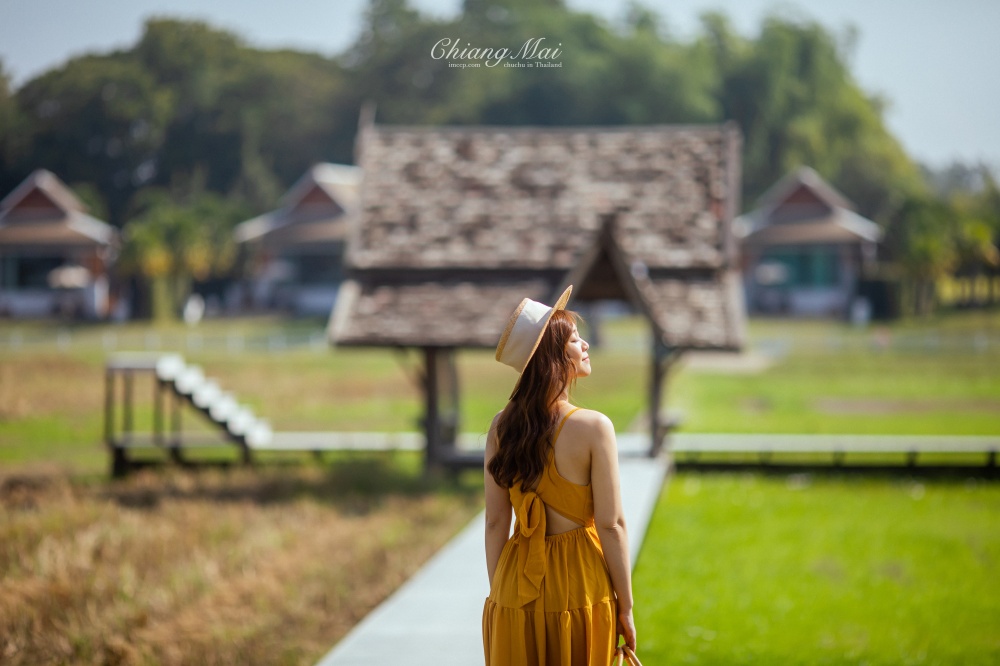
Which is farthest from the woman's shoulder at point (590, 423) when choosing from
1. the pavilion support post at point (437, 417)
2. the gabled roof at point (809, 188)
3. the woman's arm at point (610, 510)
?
the gabled roof at point (809, 188)

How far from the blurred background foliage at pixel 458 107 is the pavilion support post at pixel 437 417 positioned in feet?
41.4

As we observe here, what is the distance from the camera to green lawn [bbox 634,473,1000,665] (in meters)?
8.06

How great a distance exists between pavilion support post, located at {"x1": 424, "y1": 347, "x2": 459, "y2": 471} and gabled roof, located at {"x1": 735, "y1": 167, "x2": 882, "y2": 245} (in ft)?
70.7

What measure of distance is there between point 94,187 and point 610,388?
12843 mm

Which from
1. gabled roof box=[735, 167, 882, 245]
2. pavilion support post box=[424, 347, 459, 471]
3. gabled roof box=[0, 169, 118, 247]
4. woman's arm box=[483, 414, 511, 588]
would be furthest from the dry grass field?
gabled roof box=[735, 167, 882, 245]

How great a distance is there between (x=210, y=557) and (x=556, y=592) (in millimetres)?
6761

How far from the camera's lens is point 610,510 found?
438cm

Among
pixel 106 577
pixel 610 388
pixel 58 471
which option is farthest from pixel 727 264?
pixel 610 388

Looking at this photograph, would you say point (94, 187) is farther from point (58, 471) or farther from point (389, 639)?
point (389, 639)

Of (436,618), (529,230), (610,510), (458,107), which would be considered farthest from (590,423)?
(458,107)

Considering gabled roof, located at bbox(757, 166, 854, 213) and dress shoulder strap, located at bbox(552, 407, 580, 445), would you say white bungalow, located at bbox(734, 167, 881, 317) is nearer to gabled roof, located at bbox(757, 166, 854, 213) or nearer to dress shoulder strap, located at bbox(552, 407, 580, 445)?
gabled roof, located at bbox(757, 166, 854, 213)

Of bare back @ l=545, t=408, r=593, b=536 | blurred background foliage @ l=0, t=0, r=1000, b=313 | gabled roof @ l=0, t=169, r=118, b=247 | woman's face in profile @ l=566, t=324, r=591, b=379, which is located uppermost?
blurred background foliage @ l=0, t=0, r=1000, b=313

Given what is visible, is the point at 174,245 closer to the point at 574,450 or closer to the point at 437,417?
the point at 437,417

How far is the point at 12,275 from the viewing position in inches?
934
